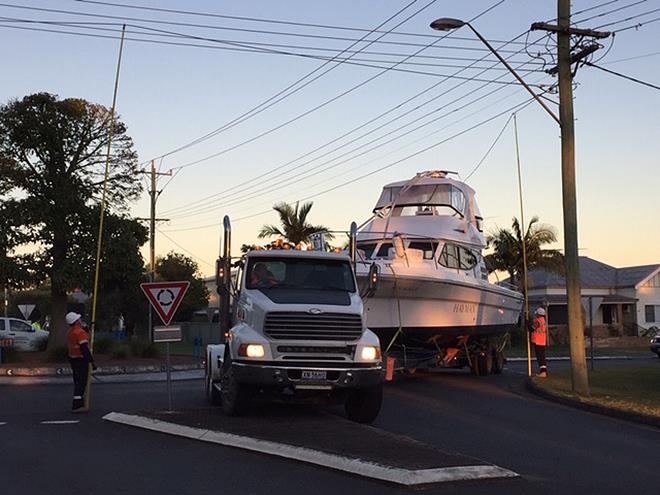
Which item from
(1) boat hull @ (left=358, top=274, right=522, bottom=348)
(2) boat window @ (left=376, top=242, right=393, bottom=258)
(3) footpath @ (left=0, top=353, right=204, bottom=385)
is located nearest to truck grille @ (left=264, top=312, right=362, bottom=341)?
(1) boat hull @ (left=358, top=274, right=522, bottom=348)

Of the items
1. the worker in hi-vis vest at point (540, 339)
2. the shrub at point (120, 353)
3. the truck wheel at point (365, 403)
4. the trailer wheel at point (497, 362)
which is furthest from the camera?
the shrub at point (120, 353)

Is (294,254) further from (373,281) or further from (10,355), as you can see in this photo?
(10,355)

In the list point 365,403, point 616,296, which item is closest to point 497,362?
point 365,403

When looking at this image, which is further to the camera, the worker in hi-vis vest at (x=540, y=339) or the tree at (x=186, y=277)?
the tree at (x=186, y=277)

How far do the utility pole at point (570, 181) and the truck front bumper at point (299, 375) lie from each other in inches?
281

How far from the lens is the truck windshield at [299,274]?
14305mm

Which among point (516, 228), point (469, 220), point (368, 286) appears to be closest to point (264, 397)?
point (368, 286)

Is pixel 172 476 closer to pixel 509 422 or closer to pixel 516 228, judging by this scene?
pixel 509 422

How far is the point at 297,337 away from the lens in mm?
13102

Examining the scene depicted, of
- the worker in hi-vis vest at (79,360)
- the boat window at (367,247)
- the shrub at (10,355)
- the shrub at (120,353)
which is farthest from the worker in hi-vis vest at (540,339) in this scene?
the shrub at (10,355)

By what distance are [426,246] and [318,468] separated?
12885mm

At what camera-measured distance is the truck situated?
13047 mm

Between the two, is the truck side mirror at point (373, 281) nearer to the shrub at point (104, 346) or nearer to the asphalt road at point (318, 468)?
the asphalt road at point (318, 468)

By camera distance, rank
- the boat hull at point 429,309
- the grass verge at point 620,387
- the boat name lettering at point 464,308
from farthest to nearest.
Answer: the boat name lettering at point 464,308 → the boat hull at point 429,309 → the grass verge at point 620,387
